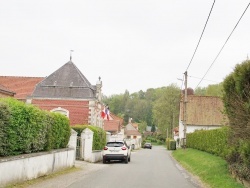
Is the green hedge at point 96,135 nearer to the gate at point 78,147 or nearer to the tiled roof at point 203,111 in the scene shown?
the gate at point 78,147

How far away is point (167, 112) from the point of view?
91.9m

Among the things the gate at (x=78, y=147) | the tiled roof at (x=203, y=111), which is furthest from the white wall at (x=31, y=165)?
the tiled roof at (x=203, y=111)

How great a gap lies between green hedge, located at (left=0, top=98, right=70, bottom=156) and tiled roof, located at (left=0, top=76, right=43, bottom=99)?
30499 mm

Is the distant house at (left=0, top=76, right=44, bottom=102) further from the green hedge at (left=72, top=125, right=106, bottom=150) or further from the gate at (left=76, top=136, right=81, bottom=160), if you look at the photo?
the gate at (left=76, top=136, right=81, bottom=160)

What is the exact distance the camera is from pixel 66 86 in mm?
41469

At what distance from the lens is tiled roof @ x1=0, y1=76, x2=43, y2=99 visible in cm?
4700

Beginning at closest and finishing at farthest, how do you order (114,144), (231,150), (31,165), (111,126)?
(31,165) → (231,150) → (114,144) → (111,126)

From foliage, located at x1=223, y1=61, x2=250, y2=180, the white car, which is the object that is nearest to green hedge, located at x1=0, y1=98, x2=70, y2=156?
foliage, located at x1=223, y1=61, x2=250, y2=180

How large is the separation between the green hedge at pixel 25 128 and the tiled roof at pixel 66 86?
23.3 m

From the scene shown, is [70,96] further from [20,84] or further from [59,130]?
[59,130]

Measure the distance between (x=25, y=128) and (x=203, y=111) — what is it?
160ft

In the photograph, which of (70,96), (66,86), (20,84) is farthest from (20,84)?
(70,96)

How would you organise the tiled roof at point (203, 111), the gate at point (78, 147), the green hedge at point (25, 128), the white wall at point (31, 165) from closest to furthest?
the white wall at point (31, 165) < the green hedge at point (25, 128) < the gate at point (78, 147) < the tiled roof at point (203, 111)

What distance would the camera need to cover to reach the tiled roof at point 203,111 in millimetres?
58094
